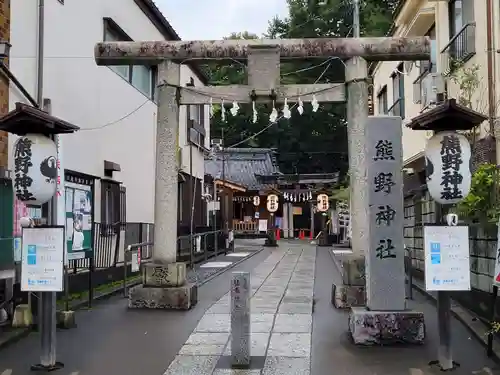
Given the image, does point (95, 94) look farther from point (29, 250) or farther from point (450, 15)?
point (450, 15)

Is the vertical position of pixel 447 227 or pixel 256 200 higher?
pixel 256 200

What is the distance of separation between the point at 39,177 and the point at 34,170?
0.11 m

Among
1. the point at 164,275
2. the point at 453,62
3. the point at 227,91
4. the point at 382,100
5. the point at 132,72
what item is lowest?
the point at 164,275

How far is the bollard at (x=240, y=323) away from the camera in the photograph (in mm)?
7094

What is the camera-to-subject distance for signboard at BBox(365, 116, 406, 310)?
809cm

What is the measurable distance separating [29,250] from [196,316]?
13.1 ft

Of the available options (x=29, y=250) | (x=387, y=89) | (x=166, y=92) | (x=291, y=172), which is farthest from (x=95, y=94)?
(x=291, y=172)

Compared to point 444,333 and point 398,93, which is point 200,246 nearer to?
point 398,93

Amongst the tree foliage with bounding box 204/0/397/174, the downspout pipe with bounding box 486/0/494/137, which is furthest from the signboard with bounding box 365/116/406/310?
the tree foliage with bounding box 204/0/397/174

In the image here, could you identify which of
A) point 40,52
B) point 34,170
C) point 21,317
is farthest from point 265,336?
point 40,52

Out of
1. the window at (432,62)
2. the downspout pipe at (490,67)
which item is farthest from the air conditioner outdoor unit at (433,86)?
the downspout pipe at (490,67)

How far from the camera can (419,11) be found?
15.0 metres

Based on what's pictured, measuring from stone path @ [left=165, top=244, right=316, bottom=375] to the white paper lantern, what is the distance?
2.85m

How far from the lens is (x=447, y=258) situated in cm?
698
